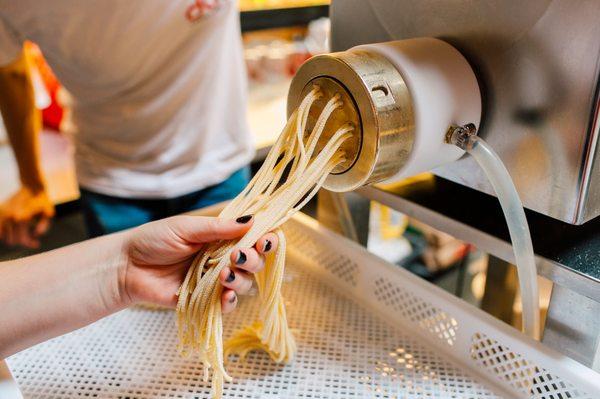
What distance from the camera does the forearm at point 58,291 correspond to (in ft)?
2.38

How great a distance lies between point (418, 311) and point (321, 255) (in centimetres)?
25

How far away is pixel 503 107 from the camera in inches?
28.1

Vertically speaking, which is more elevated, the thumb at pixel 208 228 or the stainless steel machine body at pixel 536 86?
the stainless steel machine body at pixel 536 86

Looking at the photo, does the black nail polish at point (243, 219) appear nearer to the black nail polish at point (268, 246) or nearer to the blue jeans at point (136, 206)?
the black nail polish at point (268, 246)

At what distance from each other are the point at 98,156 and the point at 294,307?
2.61 ft

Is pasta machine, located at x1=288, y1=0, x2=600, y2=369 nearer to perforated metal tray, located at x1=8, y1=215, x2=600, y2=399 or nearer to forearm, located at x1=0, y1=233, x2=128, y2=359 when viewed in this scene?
perforated metal tray, located at x1=8, y1=215, x2=600, y2=399

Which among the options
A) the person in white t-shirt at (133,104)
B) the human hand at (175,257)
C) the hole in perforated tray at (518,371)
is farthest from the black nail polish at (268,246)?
the person in white t-shirt at (133,104)

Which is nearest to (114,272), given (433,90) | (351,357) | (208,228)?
(208,228)

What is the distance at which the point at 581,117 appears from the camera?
625 mm

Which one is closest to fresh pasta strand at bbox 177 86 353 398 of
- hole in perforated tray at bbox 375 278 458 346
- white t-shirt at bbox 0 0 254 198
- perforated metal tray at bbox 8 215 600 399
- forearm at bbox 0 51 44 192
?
perforated metal tray at bbox 8 215 600 399

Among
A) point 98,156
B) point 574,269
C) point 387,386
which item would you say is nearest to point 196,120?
point 98,156

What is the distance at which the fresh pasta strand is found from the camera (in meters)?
0.70

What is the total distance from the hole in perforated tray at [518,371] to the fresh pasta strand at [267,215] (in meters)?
0.34

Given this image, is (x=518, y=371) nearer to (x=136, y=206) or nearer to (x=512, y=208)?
(x=512, y=208)
